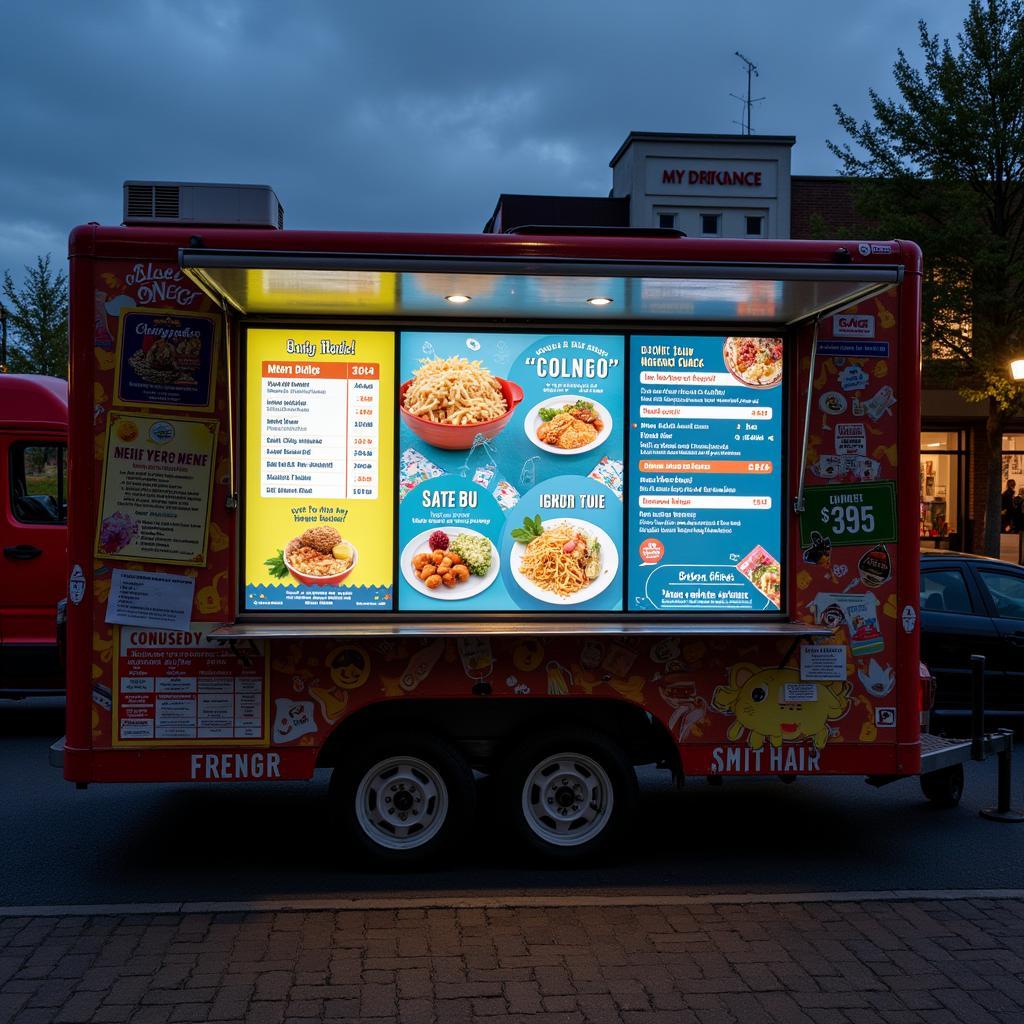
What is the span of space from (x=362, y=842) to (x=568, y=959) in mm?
1493

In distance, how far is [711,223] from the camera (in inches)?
1248

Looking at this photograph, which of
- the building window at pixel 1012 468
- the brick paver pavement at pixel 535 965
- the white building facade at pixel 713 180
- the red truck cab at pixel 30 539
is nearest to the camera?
the brick paver pavement at pixel 535 965

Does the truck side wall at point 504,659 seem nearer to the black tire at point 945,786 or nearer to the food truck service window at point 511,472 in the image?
the food truck service window at point 511,472

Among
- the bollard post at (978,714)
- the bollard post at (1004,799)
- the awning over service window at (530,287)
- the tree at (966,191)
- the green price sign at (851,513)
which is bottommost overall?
the bollard post at (1004,799)

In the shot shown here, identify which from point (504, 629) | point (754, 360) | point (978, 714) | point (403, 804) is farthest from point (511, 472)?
point (978, 714)

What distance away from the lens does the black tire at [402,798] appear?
570 centimetres

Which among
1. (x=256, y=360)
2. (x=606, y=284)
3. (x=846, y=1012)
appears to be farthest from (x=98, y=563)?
(x=846, y=1012)

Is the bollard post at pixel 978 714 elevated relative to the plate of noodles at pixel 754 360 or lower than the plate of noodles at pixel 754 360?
lower

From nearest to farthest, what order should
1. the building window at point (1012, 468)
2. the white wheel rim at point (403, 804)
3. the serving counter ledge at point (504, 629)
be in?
the serving counter ledge at point (504, 629), the white wheel rim at point (403, 804), the building window at point (1012, 468)

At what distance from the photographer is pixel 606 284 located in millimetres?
5301

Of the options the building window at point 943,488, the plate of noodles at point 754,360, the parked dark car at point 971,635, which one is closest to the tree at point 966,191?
the building window at point 943,488

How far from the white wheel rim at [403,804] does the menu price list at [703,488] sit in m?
1.47

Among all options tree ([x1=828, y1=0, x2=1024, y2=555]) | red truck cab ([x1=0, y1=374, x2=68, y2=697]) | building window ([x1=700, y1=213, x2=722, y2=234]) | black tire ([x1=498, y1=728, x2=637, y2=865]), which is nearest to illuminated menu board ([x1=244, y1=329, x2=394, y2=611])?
black tire ([x1=498, y1=728, x2=637, y2=865])

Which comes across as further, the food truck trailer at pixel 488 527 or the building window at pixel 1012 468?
the building window at pixel 1012 468
